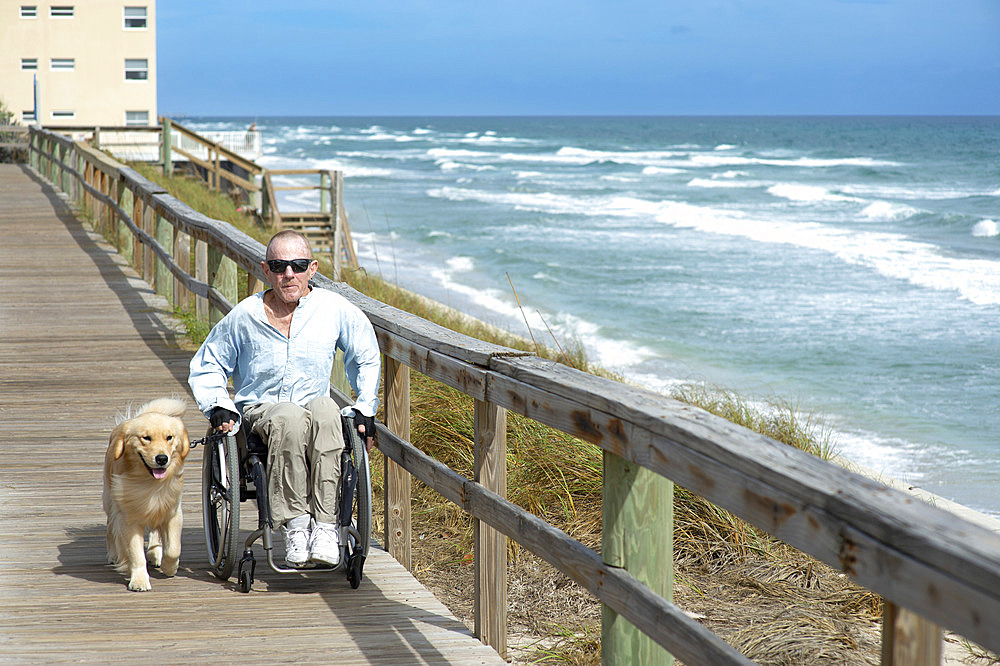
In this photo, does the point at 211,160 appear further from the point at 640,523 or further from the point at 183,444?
the point at 640,523

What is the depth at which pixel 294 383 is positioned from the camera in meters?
3.97

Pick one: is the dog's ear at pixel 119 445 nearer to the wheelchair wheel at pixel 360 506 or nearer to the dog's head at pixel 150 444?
the dog's head at pixel 150 444

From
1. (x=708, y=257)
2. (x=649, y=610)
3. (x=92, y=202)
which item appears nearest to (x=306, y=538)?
(x=649, y=610)

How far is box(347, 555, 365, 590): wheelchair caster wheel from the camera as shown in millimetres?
3926

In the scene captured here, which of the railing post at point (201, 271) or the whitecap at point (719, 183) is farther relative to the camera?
the whitecap at point (719, 183)

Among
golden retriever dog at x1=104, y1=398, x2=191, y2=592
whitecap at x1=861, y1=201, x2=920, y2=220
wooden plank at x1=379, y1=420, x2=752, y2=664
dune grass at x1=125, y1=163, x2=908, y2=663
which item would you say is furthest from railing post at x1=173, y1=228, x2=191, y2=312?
whitecap at x1=861, y1=201, x2=920, y2=220

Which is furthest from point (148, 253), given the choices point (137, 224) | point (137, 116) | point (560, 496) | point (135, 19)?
point (135, 19)

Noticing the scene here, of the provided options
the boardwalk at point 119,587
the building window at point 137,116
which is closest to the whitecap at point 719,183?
the building window at point 137,116

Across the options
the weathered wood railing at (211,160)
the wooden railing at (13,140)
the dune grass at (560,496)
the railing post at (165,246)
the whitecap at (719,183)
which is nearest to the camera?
the dune grass at (560,496)

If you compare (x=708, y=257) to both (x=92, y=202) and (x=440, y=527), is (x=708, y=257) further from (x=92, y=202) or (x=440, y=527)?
(x=440, y=527)

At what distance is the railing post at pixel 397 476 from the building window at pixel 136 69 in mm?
37794

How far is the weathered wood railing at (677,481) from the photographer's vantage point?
1624 mm

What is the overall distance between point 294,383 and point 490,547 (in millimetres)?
965

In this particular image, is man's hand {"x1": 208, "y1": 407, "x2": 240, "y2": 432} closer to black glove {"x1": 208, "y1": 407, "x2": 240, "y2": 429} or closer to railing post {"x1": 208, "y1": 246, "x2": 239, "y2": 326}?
black glove {"x1": 208, "y1": 407, "x2": 240, "y2": 429}
